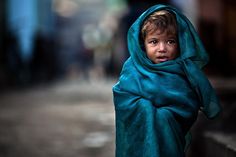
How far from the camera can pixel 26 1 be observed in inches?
848

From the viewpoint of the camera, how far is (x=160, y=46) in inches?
94.1

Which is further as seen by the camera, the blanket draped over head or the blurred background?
the blurred background

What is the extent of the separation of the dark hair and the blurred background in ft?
3.80

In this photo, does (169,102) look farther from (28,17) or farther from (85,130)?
(28,17)

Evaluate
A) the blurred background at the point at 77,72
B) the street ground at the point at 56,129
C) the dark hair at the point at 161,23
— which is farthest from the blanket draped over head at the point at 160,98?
the street ground at the point at 56,129

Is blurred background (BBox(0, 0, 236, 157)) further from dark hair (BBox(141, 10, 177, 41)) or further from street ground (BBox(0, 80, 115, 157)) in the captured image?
dark hair (BBox(141, 10, 177, 41))

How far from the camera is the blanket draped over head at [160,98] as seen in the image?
7.55 ft

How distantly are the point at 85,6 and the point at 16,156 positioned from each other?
98.8 ft

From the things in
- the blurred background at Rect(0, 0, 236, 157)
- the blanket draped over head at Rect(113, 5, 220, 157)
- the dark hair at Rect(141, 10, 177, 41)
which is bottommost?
the blurred background at Rect(0, 0, 236, 157)

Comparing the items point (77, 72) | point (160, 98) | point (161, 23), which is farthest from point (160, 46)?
point (77, 72)

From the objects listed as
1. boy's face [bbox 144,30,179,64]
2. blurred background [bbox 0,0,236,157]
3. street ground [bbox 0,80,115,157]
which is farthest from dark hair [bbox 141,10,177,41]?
street ground [bbox 0,80,115,157]

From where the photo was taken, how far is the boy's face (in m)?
2.39

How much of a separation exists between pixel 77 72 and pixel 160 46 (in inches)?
954

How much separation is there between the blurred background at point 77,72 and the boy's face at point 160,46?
42.2 inches
